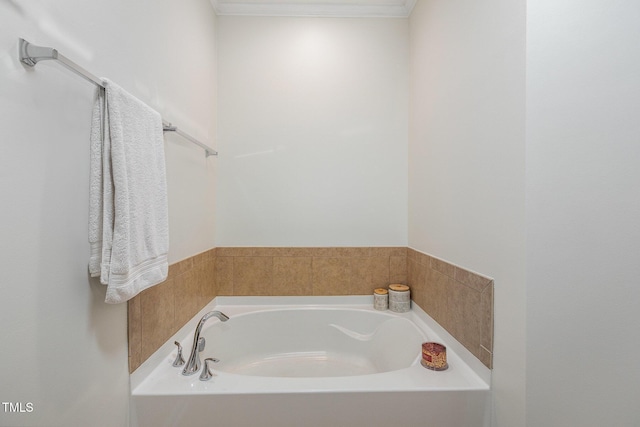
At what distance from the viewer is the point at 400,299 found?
193 cm

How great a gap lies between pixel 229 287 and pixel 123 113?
1430 millimetres

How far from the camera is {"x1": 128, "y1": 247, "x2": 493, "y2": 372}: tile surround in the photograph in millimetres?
1155

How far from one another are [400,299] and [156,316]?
55.4 inches

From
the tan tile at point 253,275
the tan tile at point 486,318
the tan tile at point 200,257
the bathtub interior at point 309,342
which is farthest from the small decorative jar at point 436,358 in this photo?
the tan tile at point 200,257

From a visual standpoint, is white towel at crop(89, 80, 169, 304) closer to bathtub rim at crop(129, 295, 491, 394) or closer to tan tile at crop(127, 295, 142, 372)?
tan tile at crop(127, 295, 142, 372)

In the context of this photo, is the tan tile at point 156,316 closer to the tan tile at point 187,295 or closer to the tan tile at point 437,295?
the tan tile at point 187,295

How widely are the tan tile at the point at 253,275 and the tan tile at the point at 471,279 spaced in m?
1.20

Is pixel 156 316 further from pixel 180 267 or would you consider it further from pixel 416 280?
pixel 416 280

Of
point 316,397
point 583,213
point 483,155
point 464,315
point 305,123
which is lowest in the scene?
point 316,397

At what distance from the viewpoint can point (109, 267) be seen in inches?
33.0

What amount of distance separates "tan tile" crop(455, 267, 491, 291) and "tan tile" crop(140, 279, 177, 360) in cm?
132

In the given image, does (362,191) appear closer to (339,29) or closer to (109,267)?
(339,29)

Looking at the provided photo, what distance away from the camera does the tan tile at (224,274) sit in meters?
2.04

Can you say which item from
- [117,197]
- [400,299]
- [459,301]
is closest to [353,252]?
[400,299]
